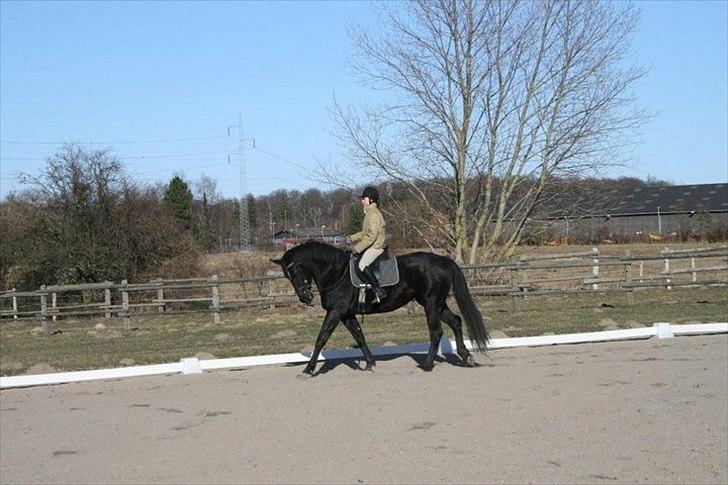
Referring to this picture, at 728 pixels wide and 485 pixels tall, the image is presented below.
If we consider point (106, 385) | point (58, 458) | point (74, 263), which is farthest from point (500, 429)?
point (74, 263)

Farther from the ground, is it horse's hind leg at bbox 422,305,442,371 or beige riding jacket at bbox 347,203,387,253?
beige riding jacket at bbox 347,203,387,253

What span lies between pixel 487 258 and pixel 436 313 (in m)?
15.4

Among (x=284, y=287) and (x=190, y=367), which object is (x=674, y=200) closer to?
Result: (x=284, y=287)

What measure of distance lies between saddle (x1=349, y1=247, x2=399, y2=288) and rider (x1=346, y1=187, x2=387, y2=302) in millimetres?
65

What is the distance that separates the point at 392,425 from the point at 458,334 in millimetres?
3601

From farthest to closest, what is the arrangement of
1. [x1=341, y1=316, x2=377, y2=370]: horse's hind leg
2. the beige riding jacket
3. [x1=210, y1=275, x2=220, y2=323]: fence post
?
[x1=210, y1=275, x2=220, y2=323]: fence post → [x1=341, y1=316, x2=377, y2=370]: horse's hind leg → the beige riding jacket

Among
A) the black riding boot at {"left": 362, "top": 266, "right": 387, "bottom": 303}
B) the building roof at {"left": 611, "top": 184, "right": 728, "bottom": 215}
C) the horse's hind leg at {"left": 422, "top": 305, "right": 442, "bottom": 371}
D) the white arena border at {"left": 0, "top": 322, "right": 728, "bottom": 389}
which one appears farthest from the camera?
the building roof at {"left": 611, "top": 184, "right": 728, "bottom": 215}

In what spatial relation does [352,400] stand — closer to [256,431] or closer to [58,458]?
[256,431]

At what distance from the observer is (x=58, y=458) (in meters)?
6.72

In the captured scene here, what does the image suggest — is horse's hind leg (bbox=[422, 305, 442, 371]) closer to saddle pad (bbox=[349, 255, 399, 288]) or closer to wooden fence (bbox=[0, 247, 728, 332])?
saddle pad (bbox=[349, 255, 399, 288])

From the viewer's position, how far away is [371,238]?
10.2 metres

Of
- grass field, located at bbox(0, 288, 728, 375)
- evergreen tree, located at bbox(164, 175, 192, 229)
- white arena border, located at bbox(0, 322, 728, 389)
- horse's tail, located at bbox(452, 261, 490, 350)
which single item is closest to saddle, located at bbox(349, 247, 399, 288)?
horse's tail, located at bbox(452, 261, 490, 350)

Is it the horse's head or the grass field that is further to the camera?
the grass field

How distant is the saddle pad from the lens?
33.9 feet
